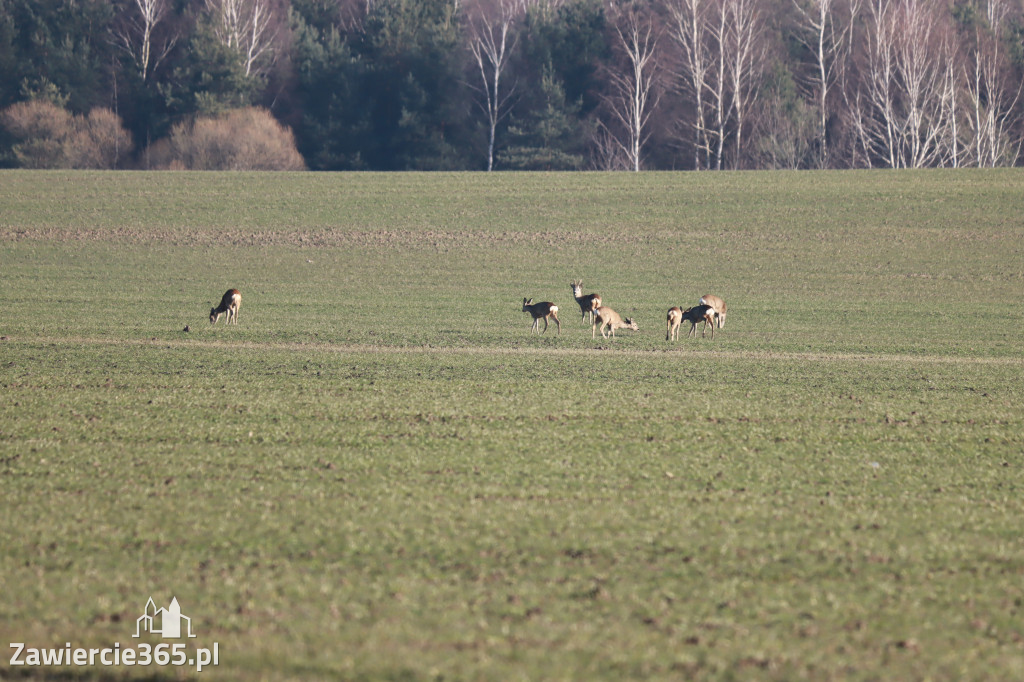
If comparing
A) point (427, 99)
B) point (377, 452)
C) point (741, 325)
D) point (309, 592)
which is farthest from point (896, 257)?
point (427, 99)

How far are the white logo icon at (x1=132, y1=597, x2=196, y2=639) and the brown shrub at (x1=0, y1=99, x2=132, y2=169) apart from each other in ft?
225

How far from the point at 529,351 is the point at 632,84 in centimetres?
5621

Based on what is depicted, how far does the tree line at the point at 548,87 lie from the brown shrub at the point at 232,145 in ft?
1.31

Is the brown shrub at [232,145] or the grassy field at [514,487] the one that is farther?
the brown shrub at [232,145]

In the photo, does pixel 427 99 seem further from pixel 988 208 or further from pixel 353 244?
pixel 988 208

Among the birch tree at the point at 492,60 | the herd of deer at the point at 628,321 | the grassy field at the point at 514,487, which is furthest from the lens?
the birch tree at the point at 492,60

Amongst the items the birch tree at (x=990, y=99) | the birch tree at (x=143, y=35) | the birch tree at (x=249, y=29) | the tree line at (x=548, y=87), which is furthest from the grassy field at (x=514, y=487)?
the birch tree at (x=143, y=35)

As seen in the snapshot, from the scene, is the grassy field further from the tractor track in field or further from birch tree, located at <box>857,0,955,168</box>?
birch tree, located at <box>857,0,955,168</box>

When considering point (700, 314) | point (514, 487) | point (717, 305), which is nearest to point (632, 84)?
point (717, 305)

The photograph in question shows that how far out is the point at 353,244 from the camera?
133ft

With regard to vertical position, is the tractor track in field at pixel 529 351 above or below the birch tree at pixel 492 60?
below

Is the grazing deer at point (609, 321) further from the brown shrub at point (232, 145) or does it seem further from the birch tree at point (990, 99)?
the birch tree at point (990, 99)

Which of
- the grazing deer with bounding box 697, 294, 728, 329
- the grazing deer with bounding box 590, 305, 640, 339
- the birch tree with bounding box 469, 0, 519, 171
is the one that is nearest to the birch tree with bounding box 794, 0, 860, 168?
the birch tree with bounding box 469, 0, 519, 171

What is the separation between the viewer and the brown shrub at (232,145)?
66.6 meters
